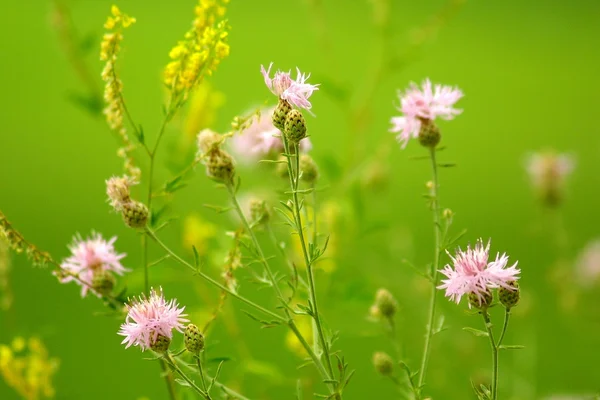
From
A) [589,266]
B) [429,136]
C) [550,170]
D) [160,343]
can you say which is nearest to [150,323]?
[160,343]

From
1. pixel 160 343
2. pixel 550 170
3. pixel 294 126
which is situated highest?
pixel 550 170

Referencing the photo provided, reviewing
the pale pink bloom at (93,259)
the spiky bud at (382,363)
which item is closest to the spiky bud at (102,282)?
the pale pink bloom at (93,259)

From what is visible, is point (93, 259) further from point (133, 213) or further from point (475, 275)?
point (475, 275)

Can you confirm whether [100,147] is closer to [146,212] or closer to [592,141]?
[592,141]

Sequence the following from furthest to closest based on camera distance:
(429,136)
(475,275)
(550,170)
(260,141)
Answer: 1. (550,170)
2. (260,141)
3. (429,136)
4. (475,275)

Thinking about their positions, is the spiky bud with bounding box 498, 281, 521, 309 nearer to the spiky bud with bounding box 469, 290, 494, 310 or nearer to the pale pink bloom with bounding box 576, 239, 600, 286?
the spiky bud with bounding box 469, 290, 494, 310

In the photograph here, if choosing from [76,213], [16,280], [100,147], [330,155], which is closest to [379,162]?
[330,155]
